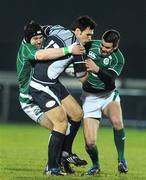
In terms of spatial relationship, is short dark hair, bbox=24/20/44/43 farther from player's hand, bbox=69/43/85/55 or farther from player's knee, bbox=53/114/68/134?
player's knee, bbox=53/114/68/134

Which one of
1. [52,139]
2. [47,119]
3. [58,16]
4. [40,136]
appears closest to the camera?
[52,139]

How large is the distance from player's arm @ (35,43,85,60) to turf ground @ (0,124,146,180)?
1545 millimetres

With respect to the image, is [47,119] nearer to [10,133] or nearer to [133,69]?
[10,133]

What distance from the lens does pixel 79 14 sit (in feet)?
85.6

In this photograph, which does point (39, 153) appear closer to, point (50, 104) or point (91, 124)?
point (91, 124)

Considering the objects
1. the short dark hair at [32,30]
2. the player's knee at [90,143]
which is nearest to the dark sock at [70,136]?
the player's knee at [90,143]

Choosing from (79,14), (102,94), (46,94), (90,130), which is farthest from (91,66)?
(79,14)

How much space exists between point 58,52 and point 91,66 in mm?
641

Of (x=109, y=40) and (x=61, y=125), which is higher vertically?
(x=109, y=40)

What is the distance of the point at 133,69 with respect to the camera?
89.8 feet

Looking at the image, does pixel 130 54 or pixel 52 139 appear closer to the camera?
pixel 52 139

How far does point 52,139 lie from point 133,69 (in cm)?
1730

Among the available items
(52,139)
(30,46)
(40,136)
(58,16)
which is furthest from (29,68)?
(58,16)

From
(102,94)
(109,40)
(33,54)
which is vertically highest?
(109,40)
